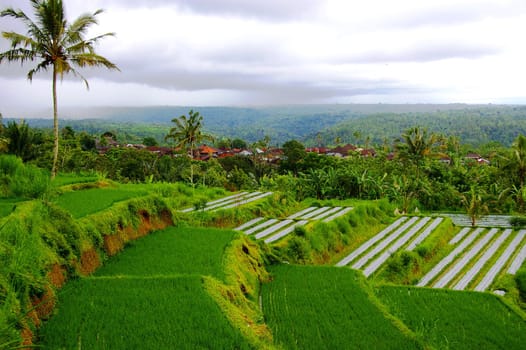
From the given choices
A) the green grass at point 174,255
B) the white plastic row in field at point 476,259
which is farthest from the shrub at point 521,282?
the green grass at point 174,255

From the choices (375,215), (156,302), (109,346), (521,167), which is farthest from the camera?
(521,167)

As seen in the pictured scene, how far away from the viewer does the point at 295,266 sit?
9.83 metres

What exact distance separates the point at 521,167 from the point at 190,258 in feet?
77.8

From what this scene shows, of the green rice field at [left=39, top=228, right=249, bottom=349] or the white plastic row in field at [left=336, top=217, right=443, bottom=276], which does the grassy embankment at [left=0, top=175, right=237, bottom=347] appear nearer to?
the green rice field at [left=39, top=228, right=249, bottom=349]

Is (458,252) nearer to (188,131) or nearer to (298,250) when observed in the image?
(298,250)

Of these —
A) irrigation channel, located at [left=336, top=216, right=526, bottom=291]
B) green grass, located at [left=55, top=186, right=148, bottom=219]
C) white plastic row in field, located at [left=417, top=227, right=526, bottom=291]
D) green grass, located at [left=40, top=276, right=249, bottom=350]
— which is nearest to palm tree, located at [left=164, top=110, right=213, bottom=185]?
irrigation channel, located at [left=336, top=216, right=526, bottom=291]

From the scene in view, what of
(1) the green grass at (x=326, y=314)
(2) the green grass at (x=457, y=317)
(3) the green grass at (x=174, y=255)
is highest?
(3) the green grass at (x=174, y=255)

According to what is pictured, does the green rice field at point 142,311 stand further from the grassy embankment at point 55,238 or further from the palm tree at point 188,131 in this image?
the palm tree at point 188,131

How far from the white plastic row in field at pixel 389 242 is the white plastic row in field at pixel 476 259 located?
3.79ft

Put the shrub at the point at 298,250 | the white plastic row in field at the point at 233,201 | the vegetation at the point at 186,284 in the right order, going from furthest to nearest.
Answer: the white plastic row in field at the point at 233,201
the shrub at the point at 298,250
the vegetation at the point at 186,284

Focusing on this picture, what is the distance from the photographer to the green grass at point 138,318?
4.62 metres

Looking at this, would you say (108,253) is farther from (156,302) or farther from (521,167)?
(521,167)

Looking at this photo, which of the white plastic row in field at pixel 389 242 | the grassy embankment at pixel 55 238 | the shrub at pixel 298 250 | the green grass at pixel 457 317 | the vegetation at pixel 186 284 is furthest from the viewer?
the white plastic row in field at pixel 389 242

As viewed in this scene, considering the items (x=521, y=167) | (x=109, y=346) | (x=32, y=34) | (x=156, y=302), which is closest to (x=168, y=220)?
(x=156, y=302)
